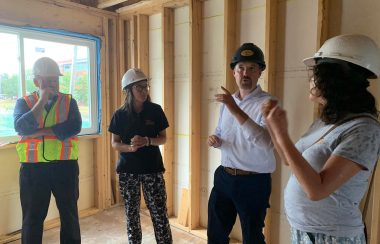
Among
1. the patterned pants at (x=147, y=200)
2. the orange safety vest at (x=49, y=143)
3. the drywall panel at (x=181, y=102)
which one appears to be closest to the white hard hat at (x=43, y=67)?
the orange safety vest at (x=49, y=143)

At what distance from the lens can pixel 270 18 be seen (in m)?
2.19

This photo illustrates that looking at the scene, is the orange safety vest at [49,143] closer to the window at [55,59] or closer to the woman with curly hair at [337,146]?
the window at [55,59]

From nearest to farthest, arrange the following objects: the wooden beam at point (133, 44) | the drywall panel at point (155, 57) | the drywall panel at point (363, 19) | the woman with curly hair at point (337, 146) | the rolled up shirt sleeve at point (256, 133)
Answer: the woman with curly hair at point (337, 146) → the rolled up shirt sleeve at point (256, 133) → the drywall panel at point (363, 19) → the drywall panel at point (155, 57) → the wooden beam at point (133, 44)

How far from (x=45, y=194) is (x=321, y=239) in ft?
6.07

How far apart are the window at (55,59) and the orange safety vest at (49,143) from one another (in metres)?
0.74

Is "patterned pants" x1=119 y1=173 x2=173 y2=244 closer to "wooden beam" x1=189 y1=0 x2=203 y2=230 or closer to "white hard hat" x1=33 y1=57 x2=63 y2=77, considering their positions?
"wooden beam" x1=189 y1=0 x2=203 y2=230

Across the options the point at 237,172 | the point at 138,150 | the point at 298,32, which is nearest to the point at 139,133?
the point at 138,150

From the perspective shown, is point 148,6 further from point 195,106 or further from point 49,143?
point 49,143

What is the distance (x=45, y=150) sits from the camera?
2074 millimetres

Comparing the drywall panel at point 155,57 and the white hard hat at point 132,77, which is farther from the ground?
the drywall panel at point 155,57

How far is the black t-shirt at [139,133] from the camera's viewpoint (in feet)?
6.88

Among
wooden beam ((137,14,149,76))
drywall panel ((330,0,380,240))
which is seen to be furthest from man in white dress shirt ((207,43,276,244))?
wooden beam ((137,14,149,76))

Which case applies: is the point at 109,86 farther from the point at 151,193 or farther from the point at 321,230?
the point at 321,230

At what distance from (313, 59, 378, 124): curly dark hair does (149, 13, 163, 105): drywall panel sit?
2365 millimetres
